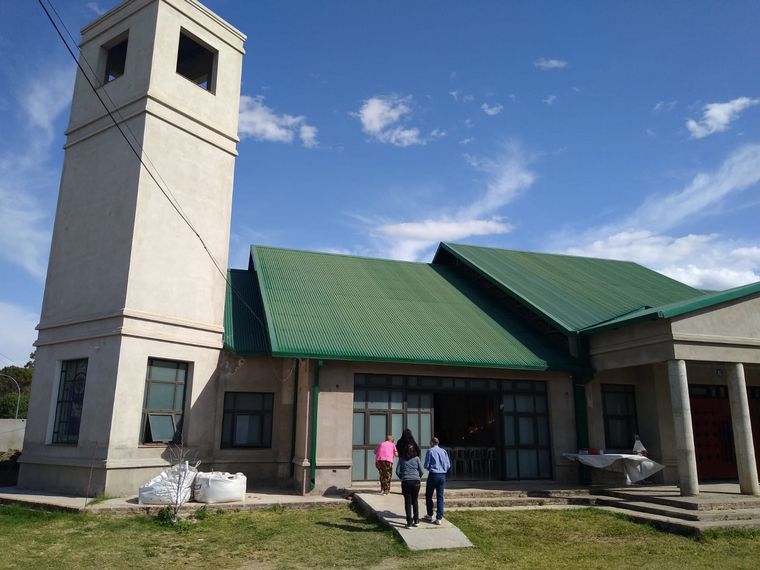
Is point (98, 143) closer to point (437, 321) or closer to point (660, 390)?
point (437, 321)

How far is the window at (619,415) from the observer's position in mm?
18406

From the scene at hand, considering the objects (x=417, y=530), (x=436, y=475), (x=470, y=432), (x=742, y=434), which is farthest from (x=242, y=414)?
(x=742, y=434)

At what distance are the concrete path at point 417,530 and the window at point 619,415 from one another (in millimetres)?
7834

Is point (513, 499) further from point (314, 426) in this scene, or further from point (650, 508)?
point (314, 426)

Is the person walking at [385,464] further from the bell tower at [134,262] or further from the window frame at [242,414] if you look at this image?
the bell tower at [134,262]

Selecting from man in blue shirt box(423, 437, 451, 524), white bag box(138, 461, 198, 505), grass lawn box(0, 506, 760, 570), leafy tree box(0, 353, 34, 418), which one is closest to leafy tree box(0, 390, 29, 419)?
leafy tree box(0, 353, 34, 418)

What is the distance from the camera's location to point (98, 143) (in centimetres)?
1748

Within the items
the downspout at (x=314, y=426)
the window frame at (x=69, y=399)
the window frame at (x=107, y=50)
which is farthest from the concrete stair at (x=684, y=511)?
the window frame at (x=107, y=50)

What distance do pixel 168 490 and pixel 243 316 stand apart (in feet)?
21.2

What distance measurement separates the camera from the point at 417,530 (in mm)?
11320

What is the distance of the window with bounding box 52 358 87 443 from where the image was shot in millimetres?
15656

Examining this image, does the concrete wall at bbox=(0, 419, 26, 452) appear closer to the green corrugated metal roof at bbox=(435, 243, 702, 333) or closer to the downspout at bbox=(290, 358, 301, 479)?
the downspout at bbox=(290, 358, 301, 479)

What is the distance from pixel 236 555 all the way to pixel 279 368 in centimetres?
775

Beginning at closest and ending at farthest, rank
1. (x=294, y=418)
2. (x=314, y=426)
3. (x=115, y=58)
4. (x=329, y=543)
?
(x=329, y=543)
(x=314, y=426)
(x=294, y=418)
(x=115, y=58)
